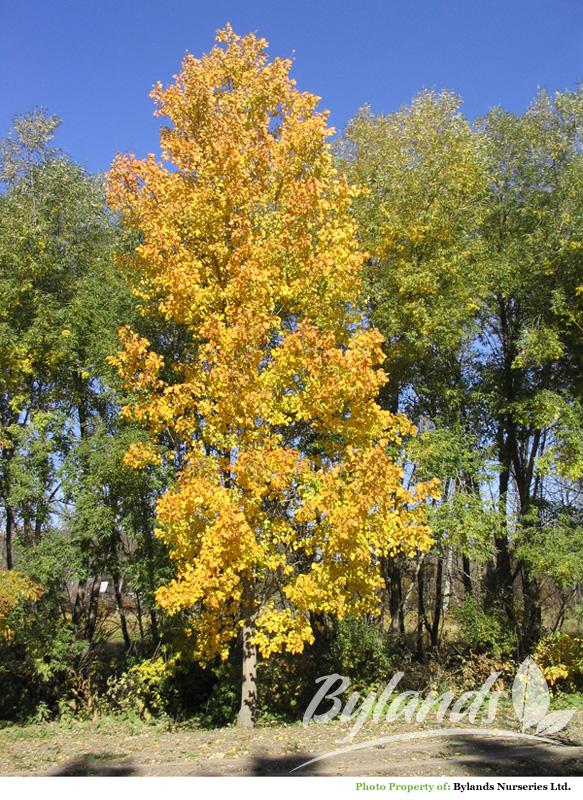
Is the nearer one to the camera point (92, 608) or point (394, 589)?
point (92, 608)

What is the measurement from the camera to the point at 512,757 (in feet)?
20.4

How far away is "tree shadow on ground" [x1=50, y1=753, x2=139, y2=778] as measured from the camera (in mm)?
6176

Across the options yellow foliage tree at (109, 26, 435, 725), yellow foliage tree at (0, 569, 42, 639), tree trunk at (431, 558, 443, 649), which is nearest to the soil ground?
yellow foliage tree at (109, 26, 435, 725)

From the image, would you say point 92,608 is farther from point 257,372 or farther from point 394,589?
point 257,372

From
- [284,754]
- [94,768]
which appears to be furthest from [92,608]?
[284,754]

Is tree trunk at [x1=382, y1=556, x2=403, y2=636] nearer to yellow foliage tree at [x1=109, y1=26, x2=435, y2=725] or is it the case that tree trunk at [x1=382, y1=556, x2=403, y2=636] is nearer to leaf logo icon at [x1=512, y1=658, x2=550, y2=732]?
leaf logo icon at [x1=512, y1=658, x2=550, y2=732]

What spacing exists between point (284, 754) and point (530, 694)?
587 centimetres

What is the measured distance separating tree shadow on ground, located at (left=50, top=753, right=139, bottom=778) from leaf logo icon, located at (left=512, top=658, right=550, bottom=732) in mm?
5255

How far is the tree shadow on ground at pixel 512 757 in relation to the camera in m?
5.58

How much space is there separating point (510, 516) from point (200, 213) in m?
7.77

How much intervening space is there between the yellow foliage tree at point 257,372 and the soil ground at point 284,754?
104cm
